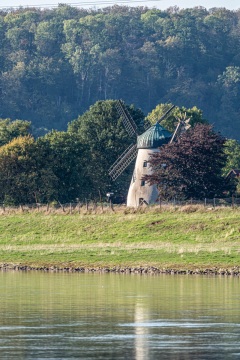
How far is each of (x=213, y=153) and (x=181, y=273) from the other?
3666 centimetres

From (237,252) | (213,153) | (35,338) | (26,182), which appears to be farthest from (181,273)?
Result: (26,182)

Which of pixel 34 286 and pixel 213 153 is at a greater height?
pixel 213 153

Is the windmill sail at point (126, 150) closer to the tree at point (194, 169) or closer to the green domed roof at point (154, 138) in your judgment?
the green domed roof at point (154, 138)

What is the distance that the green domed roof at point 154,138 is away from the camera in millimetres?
110062

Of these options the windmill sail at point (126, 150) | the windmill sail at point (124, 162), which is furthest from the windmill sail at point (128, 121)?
the windmill sail at point (124, 162)

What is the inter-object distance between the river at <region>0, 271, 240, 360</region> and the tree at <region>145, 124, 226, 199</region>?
120 ft

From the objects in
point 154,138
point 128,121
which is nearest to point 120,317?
point 154,138

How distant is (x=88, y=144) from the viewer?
5128 inches

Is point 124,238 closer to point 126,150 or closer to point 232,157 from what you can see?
point 126,150

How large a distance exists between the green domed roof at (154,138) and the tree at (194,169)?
771cm

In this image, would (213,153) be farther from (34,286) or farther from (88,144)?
(34,286)

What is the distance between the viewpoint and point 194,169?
332 ft

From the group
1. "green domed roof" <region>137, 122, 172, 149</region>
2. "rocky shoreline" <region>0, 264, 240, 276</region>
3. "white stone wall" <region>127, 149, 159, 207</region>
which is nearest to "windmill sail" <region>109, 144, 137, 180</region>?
"white stone wall" <region>127, 149, 159, 207</region>

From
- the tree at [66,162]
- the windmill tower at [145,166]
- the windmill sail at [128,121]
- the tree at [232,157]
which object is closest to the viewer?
the windmill tower at [145,166]
